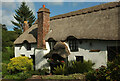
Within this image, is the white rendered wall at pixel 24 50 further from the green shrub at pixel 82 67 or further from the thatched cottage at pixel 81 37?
the green shrub at pixel 82 67

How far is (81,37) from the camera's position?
37.2ft

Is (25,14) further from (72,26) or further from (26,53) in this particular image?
(72,26)

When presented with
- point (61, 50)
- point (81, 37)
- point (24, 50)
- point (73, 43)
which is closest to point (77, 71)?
point (61, 50)

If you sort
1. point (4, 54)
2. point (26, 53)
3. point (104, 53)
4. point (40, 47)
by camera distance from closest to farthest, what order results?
point (104, 53), point (40, 47), point (26, 53), point (4, 54)

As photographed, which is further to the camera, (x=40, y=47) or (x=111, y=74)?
(x=40, y=47)

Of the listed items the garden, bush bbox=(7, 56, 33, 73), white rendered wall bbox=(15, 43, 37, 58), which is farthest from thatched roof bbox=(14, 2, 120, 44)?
bush bbox=(7, 56, 33, 73)

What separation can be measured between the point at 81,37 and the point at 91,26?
173cm

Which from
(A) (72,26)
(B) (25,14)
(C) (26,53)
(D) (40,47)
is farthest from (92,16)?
Answer: (B) (25,14)

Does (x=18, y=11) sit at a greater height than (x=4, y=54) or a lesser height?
greater

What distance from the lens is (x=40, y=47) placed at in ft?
46.1

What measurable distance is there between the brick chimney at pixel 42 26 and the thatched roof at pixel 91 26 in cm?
64

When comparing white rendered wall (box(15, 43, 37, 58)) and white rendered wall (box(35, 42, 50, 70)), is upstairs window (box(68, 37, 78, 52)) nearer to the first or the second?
white rendered wall (box(35, 42, 50, 70))

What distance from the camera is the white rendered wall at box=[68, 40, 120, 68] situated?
1011cm

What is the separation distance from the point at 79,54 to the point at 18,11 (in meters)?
35.8
